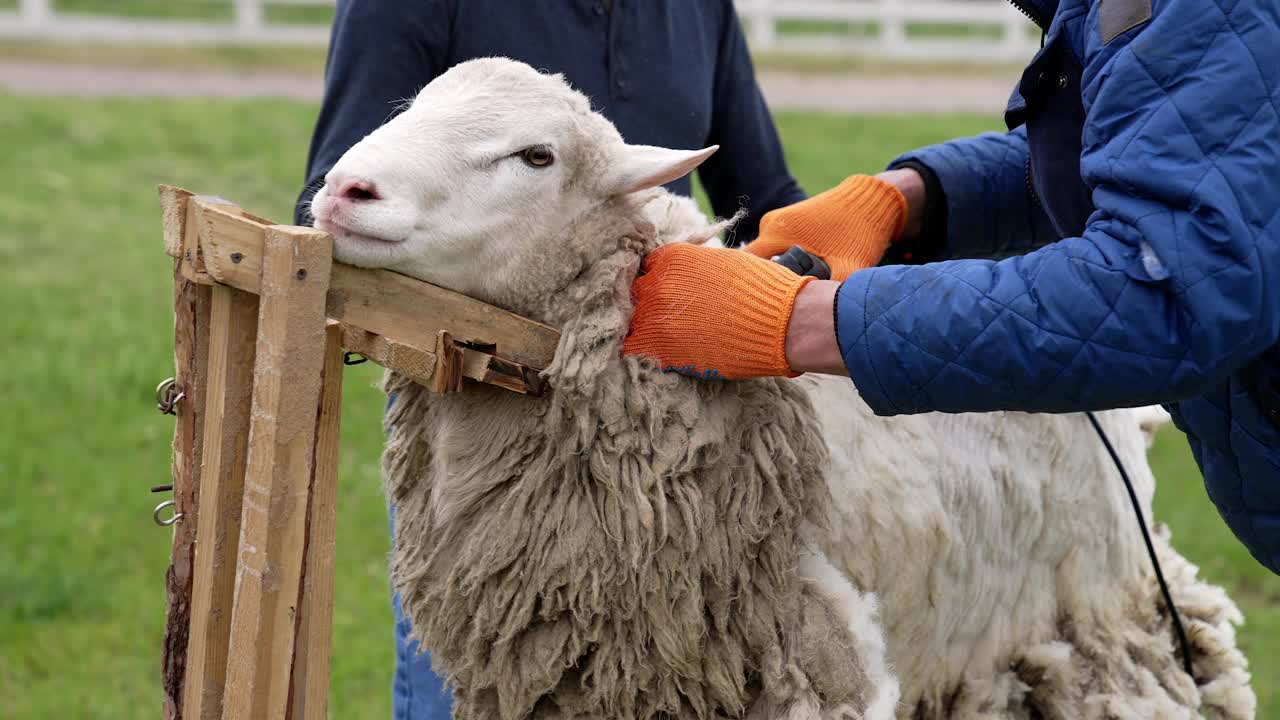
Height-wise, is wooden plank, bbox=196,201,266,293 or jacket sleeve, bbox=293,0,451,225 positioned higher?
jacket sleeve, bbox=293,0,451,225

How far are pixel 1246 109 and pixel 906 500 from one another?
0.98 m

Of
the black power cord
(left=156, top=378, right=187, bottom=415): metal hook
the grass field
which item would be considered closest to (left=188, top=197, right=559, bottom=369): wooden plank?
(left=156, top=378, right=187, bottom=415): metal hook

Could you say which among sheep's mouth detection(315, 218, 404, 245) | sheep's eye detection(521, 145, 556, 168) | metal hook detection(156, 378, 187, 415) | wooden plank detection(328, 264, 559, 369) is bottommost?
metal hook detection(156, 378, 187, 415)

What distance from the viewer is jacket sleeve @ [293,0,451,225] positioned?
2.57m

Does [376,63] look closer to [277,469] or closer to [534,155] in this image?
[534,155]

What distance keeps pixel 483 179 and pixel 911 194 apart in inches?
40.0

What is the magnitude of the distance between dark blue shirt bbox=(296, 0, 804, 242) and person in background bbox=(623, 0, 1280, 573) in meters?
0.72

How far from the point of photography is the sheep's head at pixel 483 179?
191 centimetres

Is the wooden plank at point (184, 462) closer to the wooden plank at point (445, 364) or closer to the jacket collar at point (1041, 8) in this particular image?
the wooden plank at point (445, 364)

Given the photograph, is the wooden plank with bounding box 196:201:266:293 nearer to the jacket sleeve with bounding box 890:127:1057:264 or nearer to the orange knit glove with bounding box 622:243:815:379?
the orange knit glove with bounding box 622:243:815:379

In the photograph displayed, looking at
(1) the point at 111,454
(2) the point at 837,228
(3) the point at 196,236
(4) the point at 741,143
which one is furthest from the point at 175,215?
(1) the point at 111,454

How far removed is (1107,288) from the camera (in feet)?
5.62

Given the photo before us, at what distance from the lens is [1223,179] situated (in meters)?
1.65

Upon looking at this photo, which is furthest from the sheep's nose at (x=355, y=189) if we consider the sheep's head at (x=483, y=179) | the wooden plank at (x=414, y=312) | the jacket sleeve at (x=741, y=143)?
the jacket sleeve at (x=741, y=143)
